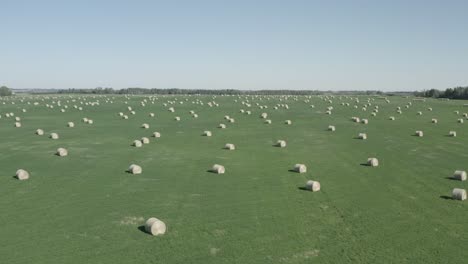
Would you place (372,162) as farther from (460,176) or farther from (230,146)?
(230,146)

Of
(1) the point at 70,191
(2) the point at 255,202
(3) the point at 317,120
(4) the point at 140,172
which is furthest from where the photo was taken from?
(3) the point at 317,120

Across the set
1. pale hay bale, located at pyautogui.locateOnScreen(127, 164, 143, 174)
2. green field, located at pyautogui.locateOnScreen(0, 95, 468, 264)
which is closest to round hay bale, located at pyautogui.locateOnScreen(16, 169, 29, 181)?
green field, located at pyautogui.locateOnScreen(0, 95, 468, 264)

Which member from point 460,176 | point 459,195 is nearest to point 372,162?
point 460,176

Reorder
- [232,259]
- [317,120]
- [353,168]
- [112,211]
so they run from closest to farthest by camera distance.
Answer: [232,259] → [112,211] → [353,168] → [317,120]

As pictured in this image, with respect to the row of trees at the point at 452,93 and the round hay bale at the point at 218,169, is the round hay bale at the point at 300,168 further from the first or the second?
the row of trees at the point at 452,93

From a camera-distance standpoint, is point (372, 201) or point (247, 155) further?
point (247, 155)

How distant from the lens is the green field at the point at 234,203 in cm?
1493

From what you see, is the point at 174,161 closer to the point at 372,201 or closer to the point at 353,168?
the point at 353,168

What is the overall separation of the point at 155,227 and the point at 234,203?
187 inches

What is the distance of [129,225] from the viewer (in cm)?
1722

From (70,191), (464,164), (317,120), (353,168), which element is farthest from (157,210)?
(317,120)

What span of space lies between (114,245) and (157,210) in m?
3.84

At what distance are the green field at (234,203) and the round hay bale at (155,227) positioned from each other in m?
0.24

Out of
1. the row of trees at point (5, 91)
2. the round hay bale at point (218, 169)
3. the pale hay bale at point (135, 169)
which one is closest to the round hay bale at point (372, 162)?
the round hay bale at point (218, 169)
